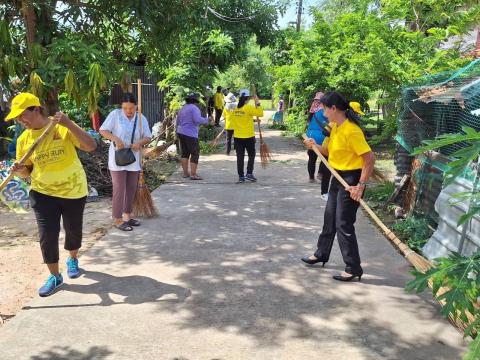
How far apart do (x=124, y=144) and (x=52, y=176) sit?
1.62 metres

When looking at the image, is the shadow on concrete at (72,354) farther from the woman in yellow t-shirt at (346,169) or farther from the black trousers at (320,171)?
the black trousers at (320,171)

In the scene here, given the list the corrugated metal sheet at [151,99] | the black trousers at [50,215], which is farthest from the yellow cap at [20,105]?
the corrugated metal sheet at [151,99]

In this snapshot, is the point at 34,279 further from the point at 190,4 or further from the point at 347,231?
the point at 190,4

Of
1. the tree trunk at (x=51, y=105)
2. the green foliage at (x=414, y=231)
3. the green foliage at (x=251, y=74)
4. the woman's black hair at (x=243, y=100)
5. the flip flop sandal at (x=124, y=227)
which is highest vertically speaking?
the green foliage at (x=251, y=74)

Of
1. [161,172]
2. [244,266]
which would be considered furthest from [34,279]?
[161,172]

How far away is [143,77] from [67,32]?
7971 millimetres

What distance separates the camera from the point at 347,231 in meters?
3.93

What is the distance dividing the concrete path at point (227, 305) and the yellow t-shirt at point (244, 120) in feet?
8.36

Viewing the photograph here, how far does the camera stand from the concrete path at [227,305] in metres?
2.99

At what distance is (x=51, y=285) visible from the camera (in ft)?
12.3

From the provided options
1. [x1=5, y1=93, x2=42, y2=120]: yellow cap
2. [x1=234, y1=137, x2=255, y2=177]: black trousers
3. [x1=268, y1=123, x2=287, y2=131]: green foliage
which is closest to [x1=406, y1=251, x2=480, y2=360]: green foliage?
[x1=5, y1=93, x2=42, y2=120]: yellow cap

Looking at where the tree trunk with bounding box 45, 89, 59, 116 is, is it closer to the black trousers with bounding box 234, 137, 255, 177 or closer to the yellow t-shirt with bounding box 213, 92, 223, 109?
the black trousers with bounding box 234, 137, 255, 177

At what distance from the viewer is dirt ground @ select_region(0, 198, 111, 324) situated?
12.3 feet

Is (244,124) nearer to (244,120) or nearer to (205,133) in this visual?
(244,120)
